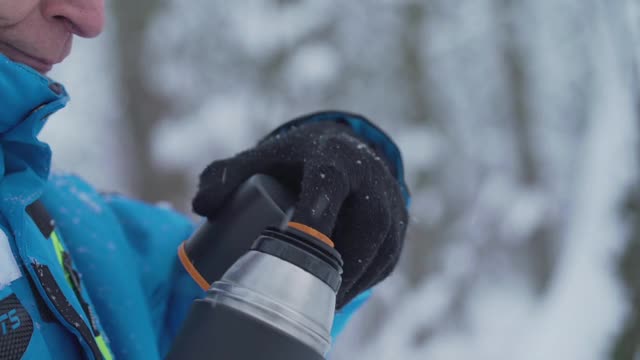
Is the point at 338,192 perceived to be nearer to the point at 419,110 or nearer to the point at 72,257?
the point at 72,257

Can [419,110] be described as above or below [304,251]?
above

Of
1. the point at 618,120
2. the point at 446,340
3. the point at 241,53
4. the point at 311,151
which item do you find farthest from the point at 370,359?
the point at 311,151

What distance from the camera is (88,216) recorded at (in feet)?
3.27

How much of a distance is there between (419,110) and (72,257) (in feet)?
16.4

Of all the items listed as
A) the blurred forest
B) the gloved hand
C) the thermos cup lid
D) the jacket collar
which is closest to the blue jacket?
the jacket collar

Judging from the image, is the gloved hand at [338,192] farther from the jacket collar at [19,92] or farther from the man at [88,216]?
the jacket collar at [19,92]

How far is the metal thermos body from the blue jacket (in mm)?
204

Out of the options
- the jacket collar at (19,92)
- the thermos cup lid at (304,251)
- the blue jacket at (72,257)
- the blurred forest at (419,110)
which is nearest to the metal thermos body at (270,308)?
the thermos cup lid at (304,251)

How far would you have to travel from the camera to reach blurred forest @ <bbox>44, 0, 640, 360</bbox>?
470 centimetres

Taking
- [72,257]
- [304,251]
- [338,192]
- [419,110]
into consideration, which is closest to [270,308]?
[304,251]

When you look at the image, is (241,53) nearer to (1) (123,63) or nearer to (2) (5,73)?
(1) (123,63)

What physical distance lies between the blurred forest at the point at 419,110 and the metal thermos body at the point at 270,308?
3.24 metres

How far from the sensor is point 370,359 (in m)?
4.47

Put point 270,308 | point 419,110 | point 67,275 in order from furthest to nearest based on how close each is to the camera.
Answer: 1. point 419,110
2. point 67,275
3. point 270,308
